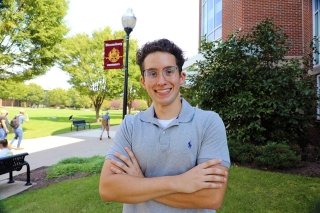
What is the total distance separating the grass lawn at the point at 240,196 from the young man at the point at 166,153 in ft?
12.1

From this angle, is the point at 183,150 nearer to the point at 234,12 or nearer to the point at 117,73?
the point at 234,12

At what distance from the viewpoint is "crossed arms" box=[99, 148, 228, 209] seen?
6.24ft

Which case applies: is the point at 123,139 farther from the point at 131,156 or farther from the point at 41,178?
the point at 41,178

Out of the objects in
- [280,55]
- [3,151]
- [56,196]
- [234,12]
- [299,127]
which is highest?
[234,12]

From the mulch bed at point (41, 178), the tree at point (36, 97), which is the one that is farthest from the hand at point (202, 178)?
the tree at point (36, 97)

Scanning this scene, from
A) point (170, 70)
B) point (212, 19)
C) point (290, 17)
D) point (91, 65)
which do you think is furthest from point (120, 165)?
point (91, 65)

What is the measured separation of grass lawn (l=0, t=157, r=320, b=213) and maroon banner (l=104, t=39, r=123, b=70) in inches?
107

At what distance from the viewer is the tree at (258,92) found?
9.54 meters

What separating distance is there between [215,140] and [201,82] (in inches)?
346

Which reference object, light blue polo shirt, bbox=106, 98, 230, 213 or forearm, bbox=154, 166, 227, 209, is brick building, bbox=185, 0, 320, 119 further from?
forearm, bbox=154, 166, 227, 209

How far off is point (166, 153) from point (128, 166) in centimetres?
27

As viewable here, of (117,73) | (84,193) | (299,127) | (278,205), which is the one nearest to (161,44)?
(278,205)

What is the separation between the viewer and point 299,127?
998 centimetres

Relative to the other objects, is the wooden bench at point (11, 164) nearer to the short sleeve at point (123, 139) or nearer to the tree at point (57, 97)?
the short sleeve at point (123, 139)
